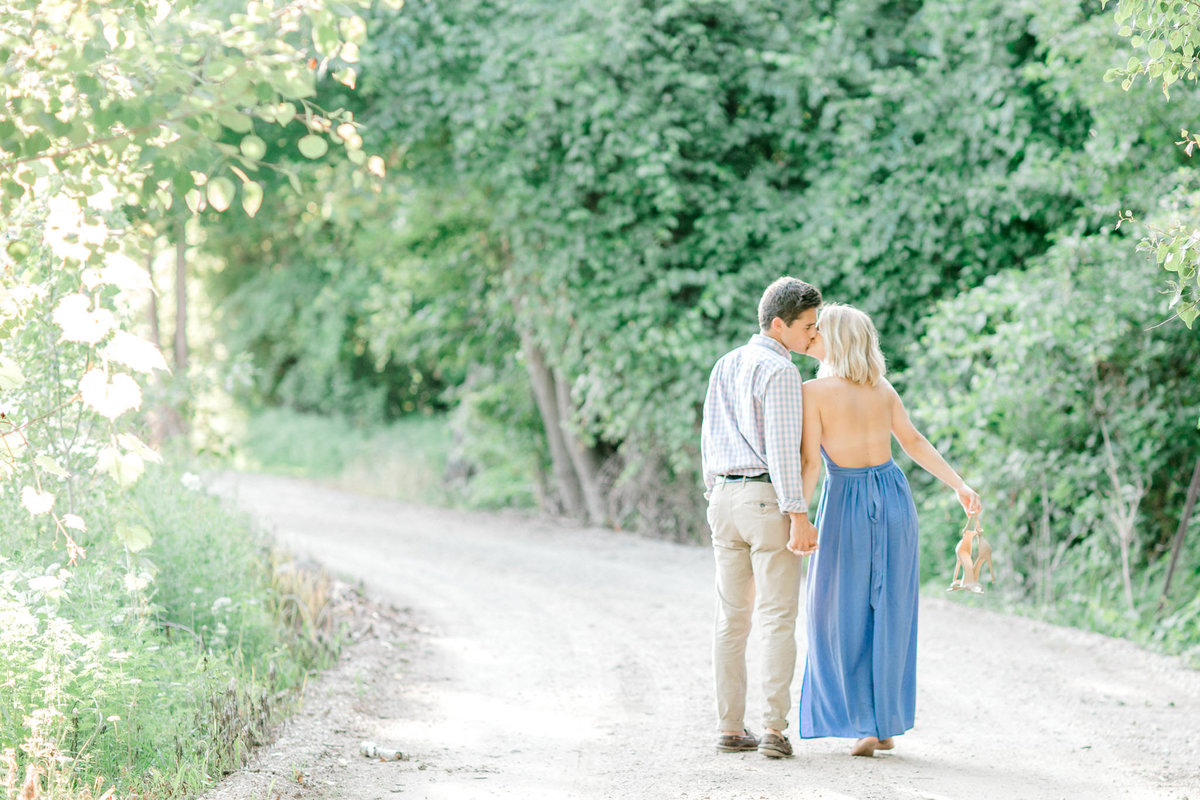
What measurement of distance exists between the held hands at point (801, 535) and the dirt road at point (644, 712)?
884 millimetres

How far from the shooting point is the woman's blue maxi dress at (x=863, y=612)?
4.55 metres

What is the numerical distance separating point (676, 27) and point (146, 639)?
7.73m

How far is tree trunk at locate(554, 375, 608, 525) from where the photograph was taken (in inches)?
501

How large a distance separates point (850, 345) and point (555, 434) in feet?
28.9

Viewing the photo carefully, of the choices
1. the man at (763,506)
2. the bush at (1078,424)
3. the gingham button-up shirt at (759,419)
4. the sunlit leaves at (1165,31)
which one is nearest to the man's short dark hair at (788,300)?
the man at (763,506)

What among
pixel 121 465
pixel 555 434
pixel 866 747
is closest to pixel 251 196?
pixel 121 465

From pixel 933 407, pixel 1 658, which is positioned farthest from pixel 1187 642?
pixel 1 658

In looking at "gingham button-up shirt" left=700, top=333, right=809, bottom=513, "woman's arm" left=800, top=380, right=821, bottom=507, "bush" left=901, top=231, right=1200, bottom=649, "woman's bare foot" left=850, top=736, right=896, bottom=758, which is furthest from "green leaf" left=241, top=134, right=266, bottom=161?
"bush" left=901, top=231, right=1200, bottom=649

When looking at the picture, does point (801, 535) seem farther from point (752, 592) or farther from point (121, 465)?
point (121, 465)

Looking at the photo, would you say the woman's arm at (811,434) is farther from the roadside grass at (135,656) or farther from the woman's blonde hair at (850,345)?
the roadside grass at (135,656)

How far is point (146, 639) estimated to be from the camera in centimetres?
483

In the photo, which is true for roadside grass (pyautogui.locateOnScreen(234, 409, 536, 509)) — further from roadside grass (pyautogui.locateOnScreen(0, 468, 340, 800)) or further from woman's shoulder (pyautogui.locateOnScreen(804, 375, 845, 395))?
woman's shoulder (pyautogui.locateOnScreen(804, 375, 845, 395))

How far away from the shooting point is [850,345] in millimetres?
4609

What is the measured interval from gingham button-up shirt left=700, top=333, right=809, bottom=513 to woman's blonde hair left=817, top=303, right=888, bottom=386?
0.60 feet
